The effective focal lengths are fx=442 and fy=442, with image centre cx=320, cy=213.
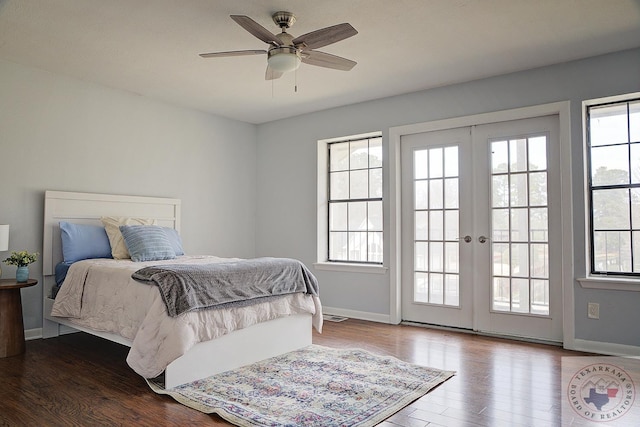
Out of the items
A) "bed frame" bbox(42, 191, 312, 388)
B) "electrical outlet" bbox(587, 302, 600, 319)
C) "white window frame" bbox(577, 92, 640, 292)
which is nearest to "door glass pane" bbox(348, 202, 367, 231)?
"bed frame" bbox(42, 191, 312, 388)

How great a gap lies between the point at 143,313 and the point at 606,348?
141 inches

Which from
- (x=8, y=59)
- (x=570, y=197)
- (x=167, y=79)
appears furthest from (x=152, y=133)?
(x=570, y=197)

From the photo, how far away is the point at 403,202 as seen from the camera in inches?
191

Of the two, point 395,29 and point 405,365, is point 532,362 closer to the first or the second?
point 405,365

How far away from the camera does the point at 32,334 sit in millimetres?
3975

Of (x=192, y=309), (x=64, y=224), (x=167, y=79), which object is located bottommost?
(x=192, y=309)

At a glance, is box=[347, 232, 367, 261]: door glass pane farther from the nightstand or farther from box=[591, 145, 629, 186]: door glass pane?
the nightstand

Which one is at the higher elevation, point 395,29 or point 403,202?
point 395,29

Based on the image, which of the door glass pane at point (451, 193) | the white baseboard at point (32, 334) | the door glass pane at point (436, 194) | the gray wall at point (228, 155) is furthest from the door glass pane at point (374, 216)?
the white baseboard at point (32, 334)

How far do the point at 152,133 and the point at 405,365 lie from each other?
363cm

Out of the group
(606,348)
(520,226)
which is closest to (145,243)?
(520,226)

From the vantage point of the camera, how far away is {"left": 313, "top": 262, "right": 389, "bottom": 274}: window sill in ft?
16.1

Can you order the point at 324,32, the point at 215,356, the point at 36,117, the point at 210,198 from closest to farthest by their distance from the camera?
1. the point at 324,32
2. the point at 215,356
3. the point at 36,117
4. the point at 210,198

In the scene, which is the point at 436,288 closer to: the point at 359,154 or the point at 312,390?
the point at 359,154
